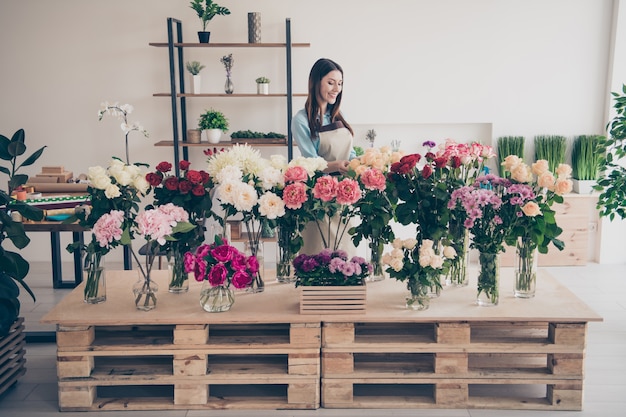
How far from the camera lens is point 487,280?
10.2ft

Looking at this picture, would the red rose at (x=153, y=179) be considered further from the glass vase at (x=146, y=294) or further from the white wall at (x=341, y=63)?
the white wall at (x=341, y=63)

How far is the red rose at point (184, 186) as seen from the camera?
3.14 metres

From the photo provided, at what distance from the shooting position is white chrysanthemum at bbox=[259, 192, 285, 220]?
302 centimetres

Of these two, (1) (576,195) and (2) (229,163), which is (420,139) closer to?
(1) (576,195)

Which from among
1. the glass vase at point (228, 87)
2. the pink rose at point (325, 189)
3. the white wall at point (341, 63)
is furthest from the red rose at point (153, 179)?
the white wall at point (341, 63)

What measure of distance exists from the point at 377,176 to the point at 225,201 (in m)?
0.66

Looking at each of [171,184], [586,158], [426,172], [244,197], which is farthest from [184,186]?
[586,158]

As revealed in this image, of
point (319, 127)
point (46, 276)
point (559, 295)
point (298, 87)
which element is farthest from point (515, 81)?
point (46, 276)

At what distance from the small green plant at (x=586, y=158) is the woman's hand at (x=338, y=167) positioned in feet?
9.77

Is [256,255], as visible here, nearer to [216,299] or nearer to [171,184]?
[216,299]

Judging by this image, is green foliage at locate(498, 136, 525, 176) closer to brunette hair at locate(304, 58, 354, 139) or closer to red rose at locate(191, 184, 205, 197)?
brunette hair at locate(304, 58, 354, 139)

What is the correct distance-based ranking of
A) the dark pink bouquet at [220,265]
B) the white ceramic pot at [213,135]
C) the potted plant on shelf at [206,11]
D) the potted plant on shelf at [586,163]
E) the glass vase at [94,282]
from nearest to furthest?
1. the dark pink bouquet at [220,265]
2. the glass vase at [94,282]
3. the potted plant on shelf at [206,11]
4. the white ceramic pot at [213,135]
5. the potted plant on shelf at [586,163]

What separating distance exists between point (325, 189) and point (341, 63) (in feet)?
10.6

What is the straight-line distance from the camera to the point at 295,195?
3016 mm
